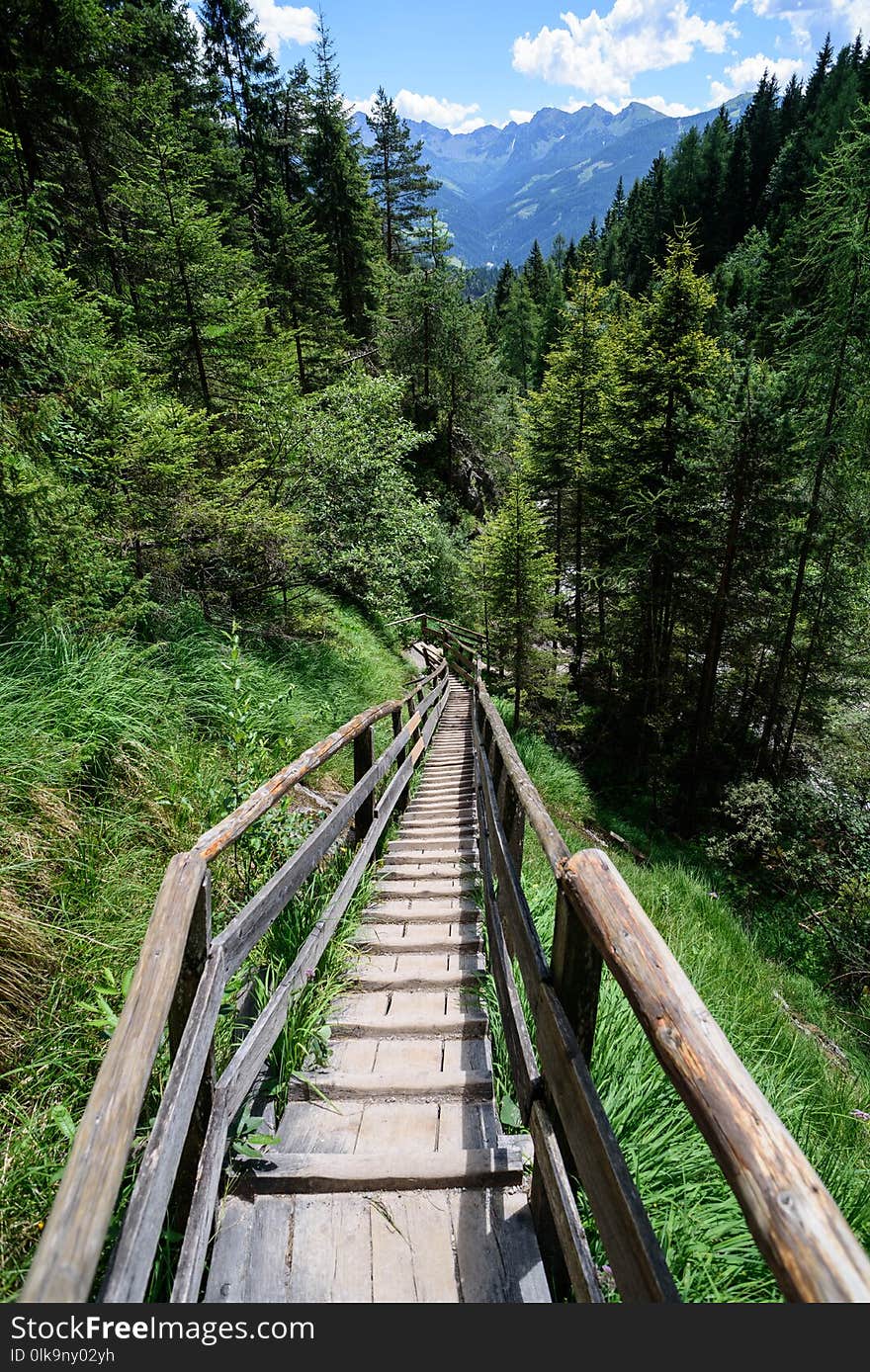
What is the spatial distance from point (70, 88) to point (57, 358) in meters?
7.47

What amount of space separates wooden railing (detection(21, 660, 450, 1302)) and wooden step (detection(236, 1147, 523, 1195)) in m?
0.25

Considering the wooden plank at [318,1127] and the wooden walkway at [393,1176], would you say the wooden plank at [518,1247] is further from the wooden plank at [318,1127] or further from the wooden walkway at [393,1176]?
the wooden plank at [318,1127]

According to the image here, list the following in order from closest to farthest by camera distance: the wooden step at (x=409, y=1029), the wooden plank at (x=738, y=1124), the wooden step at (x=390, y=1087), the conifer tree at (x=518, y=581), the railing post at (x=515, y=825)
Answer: the wooden plank at (x=738, y=1124) < the wooden step at (x=390, y=1087) < the wooden step at (x=409, y=1029) < the railing post at (x=515, y=825) < the conifer tree at (x=518, y=581)

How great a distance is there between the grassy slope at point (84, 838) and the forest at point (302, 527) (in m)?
0.02

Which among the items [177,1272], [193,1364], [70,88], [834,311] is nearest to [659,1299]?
[193,1364]

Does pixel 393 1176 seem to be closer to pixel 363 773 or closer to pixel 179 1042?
pixel 179 1042

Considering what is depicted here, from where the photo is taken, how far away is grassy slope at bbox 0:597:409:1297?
6.81 feet

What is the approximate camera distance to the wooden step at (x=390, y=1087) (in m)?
2.54

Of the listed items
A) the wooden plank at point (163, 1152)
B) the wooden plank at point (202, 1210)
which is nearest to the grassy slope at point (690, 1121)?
the wooden plank at point (202, 1210)

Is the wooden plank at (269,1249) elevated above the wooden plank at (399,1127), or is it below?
above

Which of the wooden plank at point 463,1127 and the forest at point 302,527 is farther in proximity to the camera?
the forest at point 302,527

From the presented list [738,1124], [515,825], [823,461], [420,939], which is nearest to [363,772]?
[420,939]

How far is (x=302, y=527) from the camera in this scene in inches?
420

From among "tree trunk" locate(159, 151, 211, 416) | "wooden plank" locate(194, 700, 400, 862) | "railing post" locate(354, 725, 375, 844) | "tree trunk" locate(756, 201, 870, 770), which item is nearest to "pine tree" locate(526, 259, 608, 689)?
"tree trunk" locate(756, 201, 870, 770)
